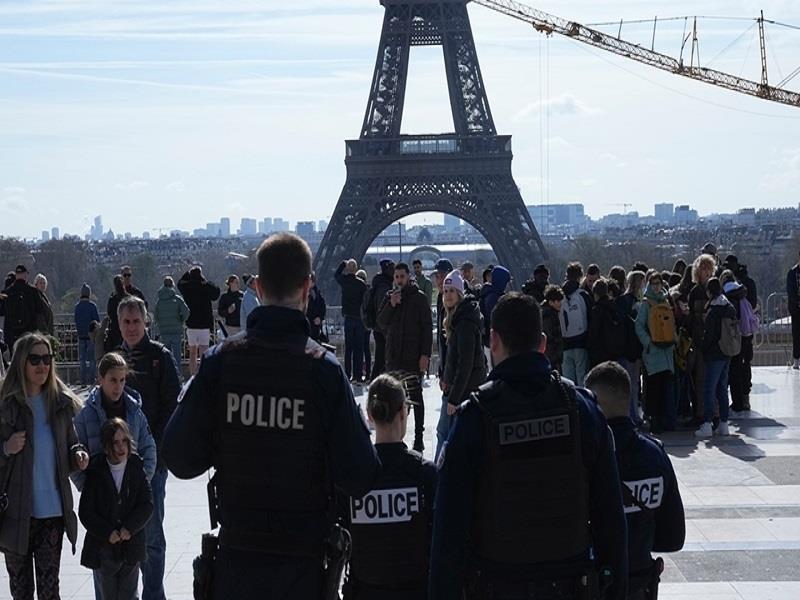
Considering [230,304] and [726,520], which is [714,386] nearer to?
[726,520]

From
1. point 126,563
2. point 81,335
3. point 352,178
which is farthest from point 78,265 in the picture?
point 126,563

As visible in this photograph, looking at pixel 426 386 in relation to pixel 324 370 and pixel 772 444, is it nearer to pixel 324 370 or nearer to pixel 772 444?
pixel 772 444

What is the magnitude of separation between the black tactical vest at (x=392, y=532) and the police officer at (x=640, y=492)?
0.87 metres

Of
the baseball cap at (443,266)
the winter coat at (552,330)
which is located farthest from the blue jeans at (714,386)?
the baseball cap at (443,266)

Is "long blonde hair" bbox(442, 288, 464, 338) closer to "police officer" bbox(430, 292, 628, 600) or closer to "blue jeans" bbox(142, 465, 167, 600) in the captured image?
"blue jeans" bbox(142, 465, 167, 600)

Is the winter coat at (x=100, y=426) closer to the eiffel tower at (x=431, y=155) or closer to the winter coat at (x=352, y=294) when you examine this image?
the winter coat at (x=352, y=294)

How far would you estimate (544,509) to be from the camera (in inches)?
176

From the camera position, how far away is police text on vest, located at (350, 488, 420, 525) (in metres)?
5.64

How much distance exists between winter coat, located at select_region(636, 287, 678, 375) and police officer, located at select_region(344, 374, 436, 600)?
25.9ft

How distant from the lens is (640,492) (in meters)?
5.62

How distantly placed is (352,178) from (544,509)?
47.5 m

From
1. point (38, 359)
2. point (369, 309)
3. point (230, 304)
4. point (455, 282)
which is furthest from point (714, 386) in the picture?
point (38, 359)

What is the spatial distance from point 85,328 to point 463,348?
9213 mm

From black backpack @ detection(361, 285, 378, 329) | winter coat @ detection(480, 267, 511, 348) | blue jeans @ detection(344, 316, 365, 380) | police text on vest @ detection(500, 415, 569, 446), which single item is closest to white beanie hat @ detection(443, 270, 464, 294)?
winter coat @ detection(480, 267, 511, 348)
